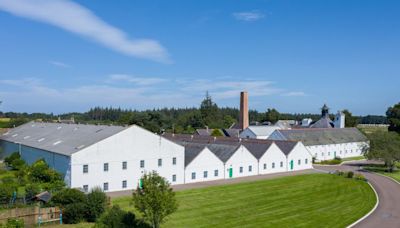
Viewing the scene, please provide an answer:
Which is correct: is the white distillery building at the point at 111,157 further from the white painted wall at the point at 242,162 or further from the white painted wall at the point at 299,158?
the white painted wall at the point at 299,158

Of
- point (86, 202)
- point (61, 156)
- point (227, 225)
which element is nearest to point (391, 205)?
point (227, 225)

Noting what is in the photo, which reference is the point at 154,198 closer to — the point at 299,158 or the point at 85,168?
the point at 85,168

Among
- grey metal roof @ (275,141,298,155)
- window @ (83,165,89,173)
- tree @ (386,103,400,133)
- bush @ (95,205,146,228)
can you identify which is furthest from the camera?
tree @ (386,103,400,133)

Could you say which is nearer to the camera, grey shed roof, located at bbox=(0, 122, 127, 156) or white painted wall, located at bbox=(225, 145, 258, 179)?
grey shed roof, located at bbox=(0, 122, 127, 156)

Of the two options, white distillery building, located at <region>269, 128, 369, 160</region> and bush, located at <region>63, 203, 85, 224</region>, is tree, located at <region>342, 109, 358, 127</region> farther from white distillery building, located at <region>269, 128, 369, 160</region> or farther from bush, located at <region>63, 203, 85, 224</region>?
bush, located at <region>63, 203, 85, 224</region>

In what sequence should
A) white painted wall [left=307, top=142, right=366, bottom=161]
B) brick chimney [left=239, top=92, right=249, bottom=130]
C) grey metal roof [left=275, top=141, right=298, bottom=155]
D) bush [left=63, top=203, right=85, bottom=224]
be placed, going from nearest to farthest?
bush [left=63, top=203, right=85, bottom=224], grey metal roof [left=275, top=141, right=298, bottom=155], white painted wall [left=307, top=142, right=366, bottom=161], brick chimney [left=239, top=92, right=249, bottom=130]

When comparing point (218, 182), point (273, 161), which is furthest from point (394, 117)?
point (218, 182)

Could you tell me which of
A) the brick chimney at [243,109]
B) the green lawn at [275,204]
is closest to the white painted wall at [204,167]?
the green lawn at [275,204]

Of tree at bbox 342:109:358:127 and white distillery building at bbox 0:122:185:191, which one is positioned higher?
tree at bbox 342:109:358:127

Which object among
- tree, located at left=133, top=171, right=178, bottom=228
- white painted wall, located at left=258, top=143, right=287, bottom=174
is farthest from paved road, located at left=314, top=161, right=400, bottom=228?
tree, located at left=133, top=171, right=178, bottom=228
